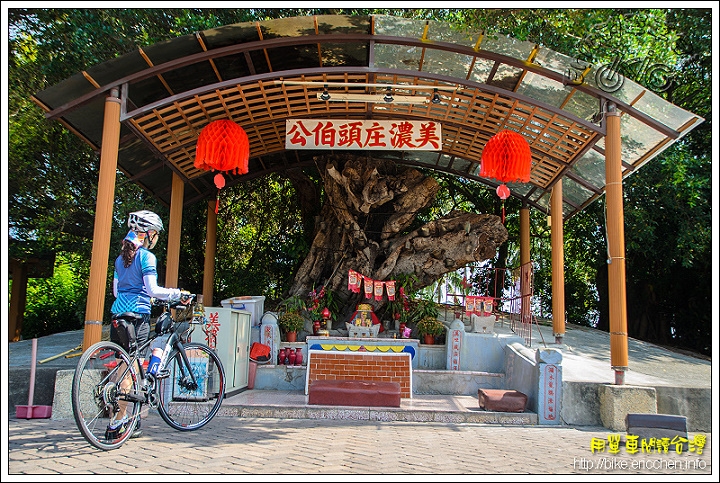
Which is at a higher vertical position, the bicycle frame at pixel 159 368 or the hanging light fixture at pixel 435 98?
the hanging light fixture at pixel 435 98

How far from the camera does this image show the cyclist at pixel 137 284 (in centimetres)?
428

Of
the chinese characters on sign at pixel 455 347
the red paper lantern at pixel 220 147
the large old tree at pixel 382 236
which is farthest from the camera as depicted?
the large old tree at pixel 382 236

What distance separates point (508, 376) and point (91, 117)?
20.9ft

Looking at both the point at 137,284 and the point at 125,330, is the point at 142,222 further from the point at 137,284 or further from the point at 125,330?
the point at 125,330

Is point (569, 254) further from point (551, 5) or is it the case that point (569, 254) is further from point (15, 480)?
point (15, 480)

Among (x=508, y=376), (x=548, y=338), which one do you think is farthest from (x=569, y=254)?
(x=508, y=376)

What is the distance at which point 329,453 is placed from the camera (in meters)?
4.18

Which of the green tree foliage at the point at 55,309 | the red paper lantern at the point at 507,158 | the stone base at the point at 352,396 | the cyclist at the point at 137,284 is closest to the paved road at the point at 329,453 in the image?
the cyclist at the point at 137,284

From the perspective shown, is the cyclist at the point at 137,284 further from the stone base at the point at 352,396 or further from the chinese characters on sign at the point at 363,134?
the chinese characters on sign at the point at 363,134

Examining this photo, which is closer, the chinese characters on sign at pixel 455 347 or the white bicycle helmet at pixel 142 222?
the white bicycle helmet at pixel 142 222

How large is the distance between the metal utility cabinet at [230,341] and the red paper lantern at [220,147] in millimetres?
1986

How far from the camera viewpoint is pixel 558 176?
9.38 metres

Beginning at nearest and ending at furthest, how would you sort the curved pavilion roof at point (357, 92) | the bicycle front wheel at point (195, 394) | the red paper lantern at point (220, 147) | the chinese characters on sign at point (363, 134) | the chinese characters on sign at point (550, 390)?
the bicycle front wheel at point (195, 394) < the chinese characters on sign at point (550, 390) < the curved pavilion roof at point (357, 92) < the red paper lantern at point (220, 147) < the chinese characters on sign at point (363, 134)

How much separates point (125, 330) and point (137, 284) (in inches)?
13.9
